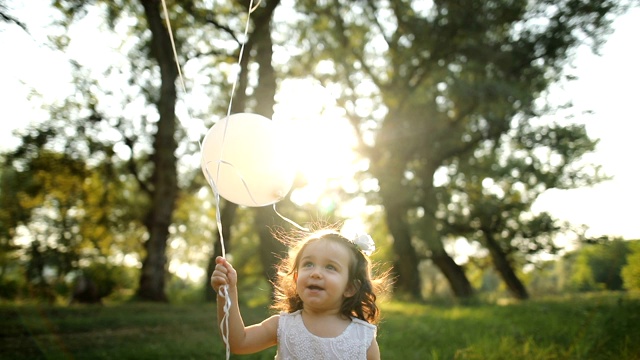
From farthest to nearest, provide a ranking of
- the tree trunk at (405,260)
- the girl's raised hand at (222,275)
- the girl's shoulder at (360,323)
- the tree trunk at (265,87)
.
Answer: the tree trunk at (405,260)
the tree trunk at (265,87)
the girl's shoulder at (360,323)
the girl's raised hand at (222,275)

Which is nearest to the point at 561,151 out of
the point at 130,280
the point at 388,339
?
the point at 388,339

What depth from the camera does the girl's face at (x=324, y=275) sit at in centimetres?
275

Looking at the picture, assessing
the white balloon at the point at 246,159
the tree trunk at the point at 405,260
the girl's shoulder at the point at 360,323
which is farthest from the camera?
the tree trunk at the point at 405,260

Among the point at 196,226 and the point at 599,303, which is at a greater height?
the point at 196,226

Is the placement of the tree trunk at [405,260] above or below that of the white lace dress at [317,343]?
above

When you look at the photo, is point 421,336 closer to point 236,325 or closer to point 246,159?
point 246,159

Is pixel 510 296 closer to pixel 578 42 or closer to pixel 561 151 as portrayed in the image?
pixel 561 151

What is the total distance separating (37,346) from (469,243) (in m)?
12.2

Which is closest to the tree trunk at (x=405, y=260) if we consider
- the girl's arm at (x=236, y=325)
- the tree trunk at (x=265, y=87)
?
the tree trunk at (x=265, y=87)

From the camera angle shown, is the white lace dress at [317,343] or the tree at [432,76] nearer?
the white lace dress at [317,343]

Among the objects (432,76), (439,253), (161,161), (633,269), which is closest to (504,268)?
(439,253)

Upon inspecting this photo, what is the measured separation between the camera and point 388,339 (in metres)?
6.02

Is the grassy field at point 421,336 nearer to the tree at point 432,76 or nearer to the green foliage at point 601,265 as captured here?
the green foliage at point 601,265

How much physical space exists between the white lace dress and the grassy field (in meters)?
1.89
